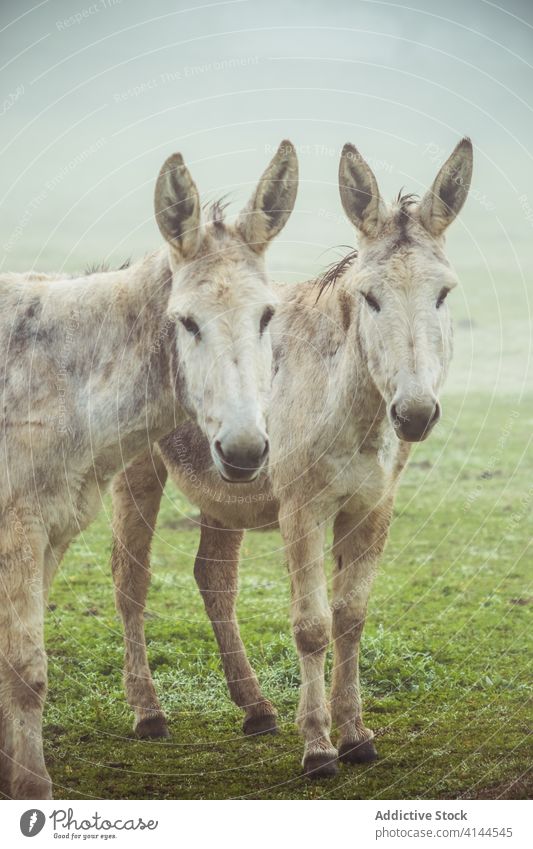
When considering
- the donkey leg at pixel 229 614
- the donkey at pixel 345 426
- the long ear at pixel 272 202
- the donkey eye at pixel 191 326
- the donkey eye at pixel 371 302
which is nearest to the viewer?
the donkey eye at pixel 191 326

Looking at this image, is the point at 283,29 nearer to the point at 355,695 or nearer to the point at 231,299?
the point at 231,299

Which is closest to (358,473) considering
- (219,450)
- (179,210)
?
(219,450)

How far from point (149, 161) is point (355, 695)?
1662 cm

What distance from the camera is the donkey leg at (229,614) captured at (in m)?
7.93

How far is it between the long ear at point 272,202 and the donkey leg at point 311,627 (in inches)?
82.5

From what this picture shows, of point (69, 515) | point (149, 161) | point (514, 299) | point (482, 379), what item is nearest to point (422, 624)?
point (69, 515)

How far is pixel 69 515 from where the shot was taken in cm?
589

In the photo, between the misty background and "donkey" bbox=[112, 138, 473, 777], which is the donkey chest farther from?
the misty background

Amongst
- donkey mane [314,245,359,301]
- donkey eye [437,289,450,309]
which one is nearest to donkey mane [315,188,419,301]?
donkey mane [314,245,359,301]

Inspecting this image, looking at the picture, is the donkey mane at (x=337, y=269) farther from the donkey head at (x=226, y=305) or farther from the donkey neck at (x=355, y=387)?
the donkey head at (x=226, y=305)

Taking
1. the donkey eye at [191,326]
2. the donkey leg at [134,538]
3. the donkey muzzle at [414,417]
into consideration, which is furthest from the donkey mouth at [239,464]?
the donkey leg at [134,538]

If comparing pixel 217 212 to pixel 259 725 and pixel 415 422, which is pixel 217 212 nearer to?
pixel 415 422

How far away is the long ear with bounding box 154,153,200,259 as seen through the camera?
551 cm

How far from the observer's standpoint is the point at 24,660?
5707mm
